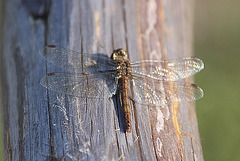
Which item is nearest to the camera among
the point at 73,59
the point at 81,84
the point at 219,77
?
the point at 81,84

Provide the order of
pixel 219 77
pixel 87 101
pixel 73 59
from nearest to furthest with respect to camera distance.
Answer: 1. pixel 87 101
2. pixel 73 59
3. pixel 219 77

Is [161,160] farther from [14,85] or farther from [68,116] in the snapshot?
[14,85]

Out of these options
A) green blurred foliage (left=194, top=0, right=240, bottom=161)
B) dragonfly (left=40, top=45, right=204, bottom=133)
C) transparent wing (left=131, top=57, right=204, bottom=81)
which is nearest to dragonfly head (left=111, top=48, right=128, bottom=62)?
dragonfly (left=40, top=45, right=204, bottom=133)

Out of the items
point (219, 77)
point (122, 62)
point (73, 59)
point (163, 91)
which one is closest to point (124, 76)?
point (122, 62)

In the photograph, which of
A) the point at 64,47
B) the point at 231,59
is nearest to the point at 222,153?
the point at 231,59

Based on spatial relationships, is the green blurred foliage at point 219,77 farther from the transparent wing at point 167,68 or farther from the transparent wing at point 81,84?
the transparent wing at point 81,84

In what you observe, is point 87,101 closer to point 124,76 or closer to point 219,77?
point 124,76
